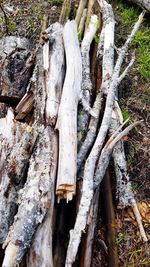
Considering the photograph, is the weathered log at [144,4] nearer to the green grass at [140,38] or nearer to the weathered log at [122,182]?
the green grass at [140,38]

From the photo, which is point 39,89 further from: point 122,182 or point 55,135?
point 122,182

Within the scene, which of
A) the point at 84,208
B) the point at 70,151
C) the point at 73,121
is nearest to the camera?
the point at 84,208

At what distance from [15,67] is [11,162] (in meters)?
1.38

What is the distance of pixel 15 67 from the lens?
438 cm

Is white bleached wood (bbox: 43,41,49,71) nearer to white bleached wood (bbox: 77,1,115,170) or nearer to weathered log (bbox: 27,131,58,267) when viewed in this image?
white bleached wood (bbox: 77,1,115,170)

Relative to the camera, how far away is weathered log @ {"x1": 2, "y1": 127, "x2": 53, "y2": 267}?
2.90m

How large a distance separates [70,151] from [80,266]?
0.91m

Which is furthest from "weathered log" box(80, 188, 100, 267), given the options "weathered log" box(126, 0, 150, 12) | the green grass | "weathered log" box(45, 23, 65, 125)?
"weathered log" box(126, 0, 150, 12)

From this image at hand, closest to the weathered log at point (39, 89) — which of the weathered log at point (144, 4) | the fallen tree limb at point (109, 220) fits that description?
the fallen tree limb at point (109, 220)

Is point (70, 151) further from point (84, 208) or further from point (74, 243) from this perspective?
point (74, 243)

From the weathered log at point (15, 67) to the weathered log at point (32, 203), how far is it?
903mm

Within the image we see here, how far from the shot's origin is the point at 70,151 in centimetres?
337

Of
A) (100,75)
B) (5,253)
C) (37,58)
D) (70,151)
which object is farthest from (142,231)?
(37,58)

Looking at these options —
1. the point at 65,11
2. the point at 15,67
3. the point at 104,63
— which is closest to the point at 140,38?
the point at 104,63
